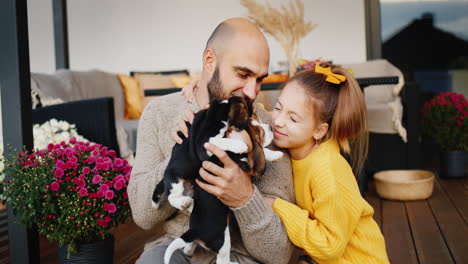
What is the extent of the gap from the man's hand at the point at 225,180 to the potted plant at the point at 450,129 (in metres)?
3.46

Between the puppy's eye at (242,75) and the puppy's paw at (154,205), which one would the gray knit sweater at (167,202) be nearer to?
the puppy's paw at (154,205)

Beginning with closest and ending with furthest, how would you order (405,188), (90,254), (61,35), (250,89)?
1. (250,89)
2. (90,254)
3. (405,188)
4. (61,35)

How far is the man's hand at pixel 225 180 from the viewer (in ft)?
3.70

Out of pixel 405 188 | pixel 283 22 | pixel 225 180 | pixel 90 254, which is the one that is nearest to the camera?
pixel 225 180

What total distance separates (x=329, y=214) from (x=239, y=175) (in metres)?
0.31

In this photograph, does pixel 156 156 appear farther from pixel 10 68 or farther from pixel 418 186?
pixel 418 186

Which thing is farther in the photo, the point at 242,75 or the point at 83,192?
the point at 83,192

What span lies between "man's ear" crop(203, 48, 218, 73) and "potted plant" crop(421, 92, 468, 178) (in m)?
3.29

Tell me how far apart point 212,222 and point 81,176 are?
0.94 metres

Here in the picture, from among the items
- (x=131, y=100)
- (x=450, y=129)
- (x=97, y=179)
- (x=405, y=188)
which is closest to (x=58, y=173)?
(x=97, y=179)

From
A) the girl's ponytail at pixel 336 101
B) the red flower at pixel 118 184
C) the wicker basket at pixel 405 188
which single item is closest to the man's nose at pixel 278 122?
the girl's ponytail at pixel 336 101

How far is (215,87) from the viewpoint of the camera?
4.68ft

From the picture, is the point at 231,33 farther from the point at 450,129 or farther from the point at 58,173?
the point at 450,129

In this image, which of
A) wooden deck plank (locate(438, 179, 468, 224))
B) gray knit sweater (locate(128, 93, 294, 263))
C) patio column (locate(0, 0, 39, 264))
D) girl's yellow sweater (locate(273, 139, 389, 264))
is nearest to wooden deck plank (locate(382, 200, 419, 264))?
wooden deck plank (locate(438, 179, 468, 224))
